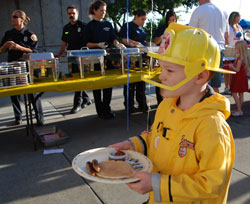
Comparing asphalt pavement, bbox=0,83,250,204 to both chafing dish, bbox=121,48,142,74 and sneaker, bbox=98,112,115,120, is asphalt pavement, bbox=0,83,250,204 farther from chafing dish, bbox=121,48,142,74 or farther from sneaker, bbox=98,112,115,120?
chafing dish, bbox=121,48,142,74

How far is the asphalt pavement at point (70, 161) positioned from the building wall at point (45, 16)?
21.4ft

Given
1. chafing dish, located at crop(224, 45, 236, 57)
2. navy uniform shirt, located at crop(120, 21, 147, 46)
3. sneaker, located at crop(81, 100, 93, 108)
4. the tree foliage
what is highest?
the tree foliage

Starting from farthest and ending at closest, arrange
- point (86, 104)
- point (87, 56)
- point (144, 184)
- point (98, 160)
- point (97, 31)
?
point (86, 104)
point (97, 31)
point (87, 56)
point (98, 160)
point (144, 184)

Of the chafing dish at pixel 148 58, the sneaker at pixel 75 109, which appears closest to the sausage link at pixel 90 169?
the chafing dish at pixel 148 58

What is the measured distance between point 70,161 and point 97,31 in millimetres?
2480

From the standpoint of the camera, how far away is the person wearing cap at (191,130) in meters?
1.08

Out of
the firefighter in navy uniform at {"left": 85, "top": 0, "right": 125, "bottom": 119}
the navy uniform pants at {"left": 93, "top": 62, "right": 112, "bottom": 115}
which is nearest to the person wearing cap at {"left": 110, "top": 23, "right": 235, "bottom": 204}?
the firefighter in navy uniform at {"left": 85, "top": 0, "right": 125, "bottom": 119}

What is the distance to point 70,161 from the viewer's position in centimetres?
326

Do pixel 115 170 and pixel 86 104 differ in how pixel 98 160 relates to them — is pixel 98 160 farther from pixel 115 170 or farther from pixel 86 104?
pixel 86 104

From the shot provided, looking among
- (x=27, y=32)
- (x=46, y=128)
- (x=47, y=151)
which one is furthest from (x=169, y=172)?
(x=27, y=32)

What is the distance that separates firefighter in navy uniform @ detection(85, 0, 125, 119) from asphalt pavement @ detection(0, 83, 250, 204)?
0.94 ft

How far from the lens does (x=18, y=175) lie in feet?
9.73

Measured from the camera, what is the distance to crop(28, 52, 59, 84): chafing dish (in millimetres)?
3459

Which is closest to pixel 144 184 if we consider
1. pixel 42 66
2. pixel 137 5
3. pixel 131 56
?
pixel 42 66
